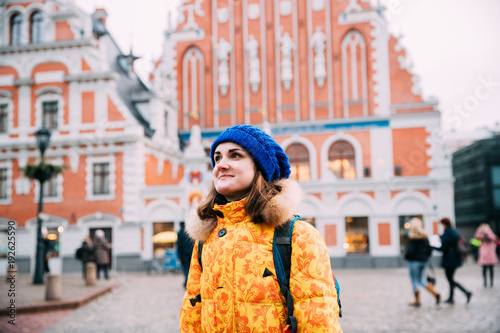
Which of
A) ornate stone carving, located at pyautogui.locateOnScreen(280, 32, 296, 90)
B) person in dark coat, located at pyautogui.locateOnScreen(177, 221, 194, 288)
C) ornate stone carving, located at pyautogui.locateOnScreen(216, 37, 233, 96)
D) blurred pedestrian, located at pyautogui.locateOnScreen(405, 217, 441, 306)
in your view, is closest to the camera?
person in dark coat, located at pyautogui.locateOnScreen(177, 221, 194, 288)

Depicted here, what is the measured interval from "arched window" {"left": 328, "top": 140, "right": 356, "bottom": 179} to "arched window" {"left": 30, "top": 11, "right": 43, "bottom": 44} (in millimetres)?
14860

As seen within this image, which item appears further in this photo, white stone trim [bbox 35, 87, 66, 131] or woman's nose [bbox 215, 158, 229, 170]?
white stone trim [bbox 35, 87, 66, 131]

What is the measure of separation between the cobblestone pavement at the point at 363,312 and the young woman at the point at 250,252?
5.52m

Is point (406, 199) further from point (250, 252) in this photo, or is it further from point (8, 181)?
point (250, 252)

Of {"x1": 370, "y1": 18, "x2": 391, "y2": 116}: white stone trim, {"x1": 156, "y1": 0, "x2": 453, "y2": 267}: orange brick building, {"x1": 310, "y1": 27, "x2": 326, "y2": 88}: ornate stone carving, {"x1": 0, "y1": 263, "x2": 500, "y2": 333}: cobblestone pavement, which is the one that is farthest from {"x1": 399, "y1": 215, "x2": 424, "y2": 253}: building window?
{"x1": 310, "y1": 27, "x2": 326, "y2": 88}: ornate stone carving

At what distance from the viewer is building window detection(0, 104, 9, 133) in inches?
912

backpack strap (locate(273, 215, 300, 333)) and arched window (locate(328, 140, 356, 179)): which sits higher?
arched window (locate(328, 140, 356, 179))

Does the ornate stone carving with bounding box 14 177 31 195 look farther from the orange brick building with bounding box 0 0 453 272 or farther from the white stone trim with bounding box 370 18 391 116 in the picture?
the white stone trim with bounding box 370 18 391 116

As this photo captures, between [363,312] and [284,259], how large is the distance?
296 inches

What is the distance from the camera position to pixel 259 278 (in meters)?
2.21

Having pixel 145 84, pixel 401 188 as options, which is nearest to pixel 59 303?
pixel 401 188

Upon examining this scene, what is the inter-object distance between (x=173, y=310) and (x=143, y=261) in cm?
1205

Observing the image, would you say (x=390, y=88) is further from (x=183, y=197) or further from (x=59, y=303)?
(x=59, y=303)

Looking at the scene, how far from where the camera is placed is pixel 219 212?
247cm
